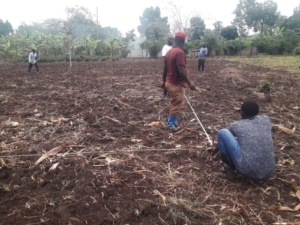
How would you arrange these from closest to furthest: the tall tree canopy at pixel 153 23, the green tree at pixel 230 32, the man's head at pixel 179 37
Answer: the man's head at pixel 179 37 → the green tree at pixel 230 32 → the tall tree canopy at pixel 153 23

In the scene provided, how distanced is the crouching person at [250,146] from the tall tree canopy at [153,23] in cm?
2889

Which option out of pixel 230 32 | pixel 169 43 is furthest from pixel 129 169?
pixel 230 32

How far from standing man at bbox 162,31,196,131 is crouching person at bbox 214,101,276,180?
148 centimetres

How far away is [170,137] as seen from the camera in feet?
14.5

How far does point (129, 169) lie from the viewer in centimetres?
336

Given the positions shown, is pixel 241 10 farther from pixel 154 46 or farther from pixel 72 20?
pixel 72 20

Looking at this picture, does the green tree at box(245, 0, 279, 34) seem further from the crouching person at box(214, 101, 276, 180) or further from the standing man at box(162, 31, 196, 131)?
the crouching person at box(214, 101, 276, 180)

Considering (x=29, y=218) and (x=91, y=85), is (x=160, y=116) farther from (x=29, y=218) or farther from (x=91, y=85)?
(x=91, y=85)

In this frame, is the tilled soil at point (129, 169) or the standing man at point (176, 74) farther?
the standing man at point (176, 74)

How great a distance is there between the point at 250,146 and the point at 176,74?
2.12 m

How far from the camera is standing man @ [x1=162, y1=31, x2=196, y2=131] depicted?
4.39 meters

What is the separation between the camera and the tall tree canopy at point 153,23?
101ft

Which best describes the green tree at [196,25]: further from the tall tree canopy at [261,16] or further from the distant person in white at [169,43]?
the distant person in white at [169,43]

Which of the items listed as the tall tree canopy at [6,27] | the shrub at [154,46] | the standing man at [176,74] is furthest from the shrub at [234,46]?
the tall tree canopy at [6,27]
